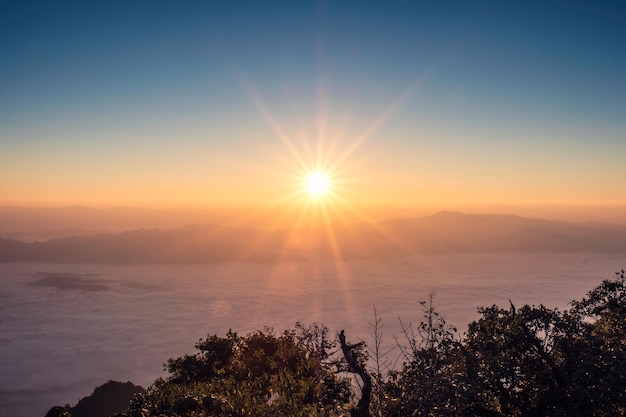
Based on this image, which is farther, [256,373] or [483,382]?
[256,373]

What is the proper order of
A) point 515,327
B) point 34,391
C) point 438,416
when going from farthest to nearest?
1. point 34,391
2. point 515,327
3. point 438,416

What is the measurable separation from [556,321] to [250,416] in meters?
16.2

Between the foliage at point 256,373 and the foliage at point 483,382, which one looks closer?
the foliage at point 483,382

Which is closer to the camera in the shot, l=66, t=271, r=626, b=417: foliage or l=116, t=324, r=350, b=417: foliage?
l=66, t=271, r=626, b=417: foliage

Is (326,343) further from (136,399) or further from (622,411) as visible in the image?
(622,411)

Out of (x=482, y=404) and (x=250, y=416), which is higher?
(x=250, y=416)

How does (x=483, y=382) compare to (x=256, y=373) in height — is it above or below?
above

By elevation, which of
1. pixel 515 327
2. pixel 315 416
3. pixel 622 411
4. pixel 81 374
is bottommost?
pixel 81 374

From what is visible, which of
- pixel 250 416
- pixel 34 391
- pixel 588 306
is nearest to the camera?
pixel 250 416

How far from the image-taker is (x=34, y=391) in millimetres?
165875

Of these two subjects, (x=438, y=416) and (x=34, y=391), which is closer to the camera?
(x=438, y=416)

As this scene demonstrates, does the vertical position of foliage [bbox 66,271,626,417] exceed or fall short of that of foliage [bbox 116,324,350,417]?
it exceeds it

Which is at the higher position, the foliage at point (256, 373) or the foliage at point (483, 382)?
the foliage at point (483, 382)

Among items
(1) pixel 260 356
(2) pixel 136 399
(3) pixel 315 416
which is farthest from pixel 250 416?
(1) pixel 260 356
